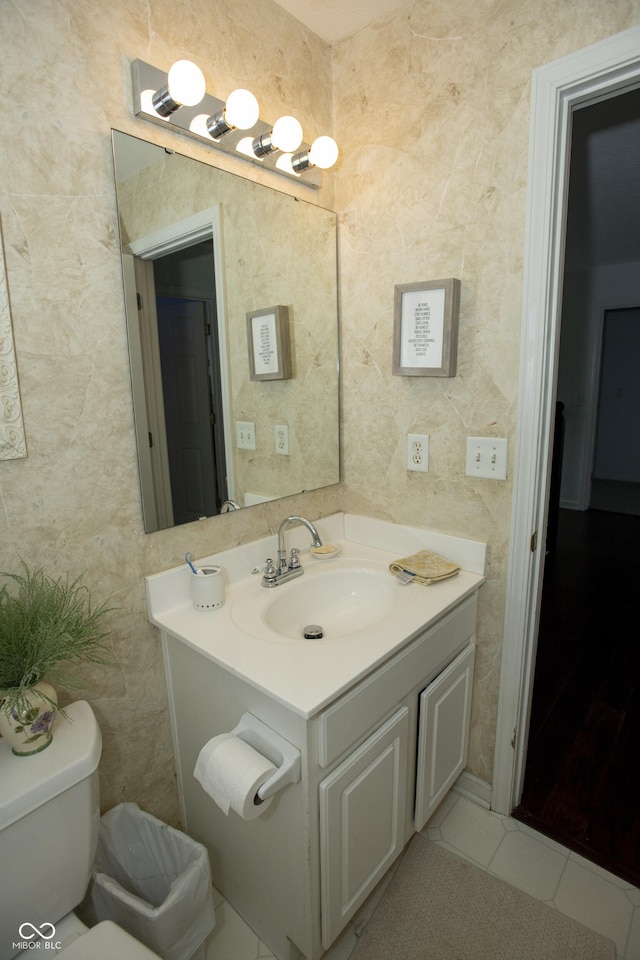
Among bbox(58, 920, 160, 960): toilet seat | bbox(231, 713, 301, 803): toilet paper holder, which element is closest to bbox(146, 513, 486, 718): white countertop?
bbox(231, 713, 301, 803): toilet paper holder

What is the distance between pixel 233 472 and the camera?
146cm

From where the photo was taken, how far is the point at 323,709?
0.99 m

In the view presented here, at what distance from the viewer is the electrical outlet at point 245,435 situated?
1.48 m

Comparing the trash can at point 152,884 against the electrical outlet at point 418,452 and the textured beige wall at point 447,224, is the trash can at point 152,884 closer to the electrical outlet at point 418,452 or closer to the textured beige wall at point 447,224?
the textured beige wall at point 447,224

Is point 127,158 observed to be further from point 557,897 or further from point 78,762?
point 557,897

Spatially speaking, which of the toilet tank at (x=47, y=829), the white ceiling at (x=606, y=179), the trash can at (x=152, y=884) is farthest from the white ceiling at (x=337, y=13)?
the trash can at (x=152, y=884)

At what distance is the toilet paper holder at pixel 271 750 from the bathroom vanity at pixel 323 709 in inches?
0.7

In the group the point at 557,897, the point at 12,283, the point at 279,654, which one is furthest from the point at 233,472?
the point at 557,897

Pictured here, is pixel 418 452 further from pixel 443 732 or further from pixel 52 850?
pixel 52 850

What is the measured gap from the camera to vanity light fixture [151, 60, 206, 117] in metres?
1.07

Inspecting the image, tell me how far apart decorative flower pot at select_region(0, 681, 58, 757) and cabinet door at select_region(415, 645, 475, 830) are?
0.88 meters

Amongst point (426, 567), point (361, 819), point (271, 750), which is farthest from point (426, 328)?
point (361, 819)

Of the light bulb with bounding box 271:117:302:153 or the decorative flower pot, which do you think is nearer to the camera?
the decorative flower pot

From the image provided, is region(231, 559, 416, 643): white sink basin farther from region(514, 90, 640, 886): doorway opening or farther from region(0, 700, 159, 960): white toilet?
region(514, 90, 640, 886): doorway opening
